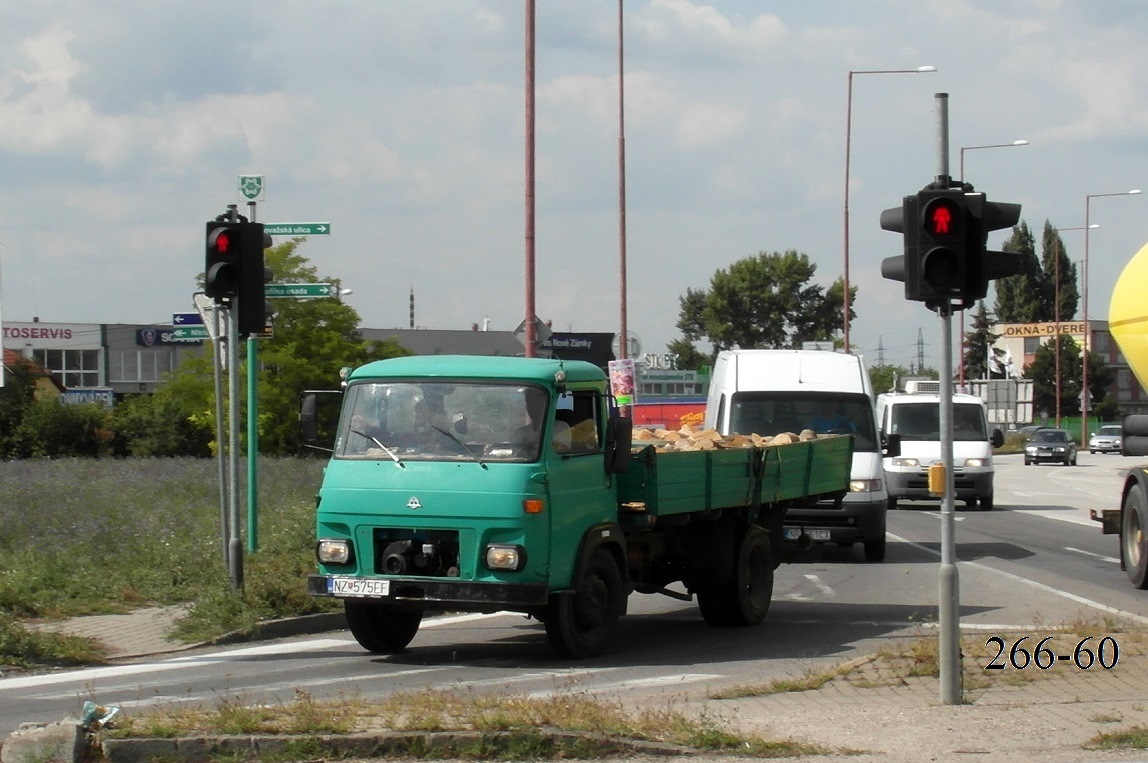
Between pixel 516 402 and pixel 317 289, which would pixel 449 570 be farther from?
pixel 317 289

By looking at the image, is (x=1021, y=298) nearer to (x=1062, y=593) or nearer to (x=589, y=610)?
(x=1062, y=593)

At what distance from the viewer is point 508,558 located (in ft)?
36.4

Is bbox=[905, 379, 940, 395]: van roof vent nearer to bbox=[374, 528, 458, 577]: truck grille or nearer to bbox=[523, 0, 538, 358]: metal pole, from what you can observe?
bbox=[523, 0, 538, 358]: metal pole

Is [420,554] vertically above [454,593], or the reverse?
[420,554]

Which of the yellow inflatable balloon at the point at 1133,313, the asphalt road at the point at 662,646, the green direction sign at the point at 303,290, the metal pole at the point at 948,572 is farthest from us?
the green direction sign at the point at 303,290

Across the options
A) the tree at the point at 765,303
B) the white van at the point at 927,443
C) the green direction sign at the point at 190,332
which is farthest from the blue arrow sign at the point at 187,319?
the tree at the point at 765,303

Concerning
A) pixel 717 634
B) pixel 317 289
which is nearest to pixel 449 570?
pixel 717 634

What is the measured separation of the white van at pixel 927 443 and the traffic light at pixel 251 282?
20.6 meters

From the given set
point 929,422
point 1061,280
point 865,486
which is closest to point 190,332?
point 865,486

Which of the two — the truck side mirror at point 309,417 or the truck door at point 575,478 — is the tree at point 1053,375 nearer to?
the truck door at point 575,478

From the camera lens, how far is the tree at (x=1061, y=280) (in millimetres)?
125375

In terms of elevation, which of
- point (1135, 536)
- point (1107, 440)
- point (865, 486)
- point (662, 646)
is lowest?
point (1107, 440)

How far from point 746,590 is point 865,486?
283 inches

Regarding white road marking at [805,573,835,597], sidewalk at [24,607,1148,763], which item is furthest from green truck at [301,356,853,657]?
white road marking at [805,573,835,597]
